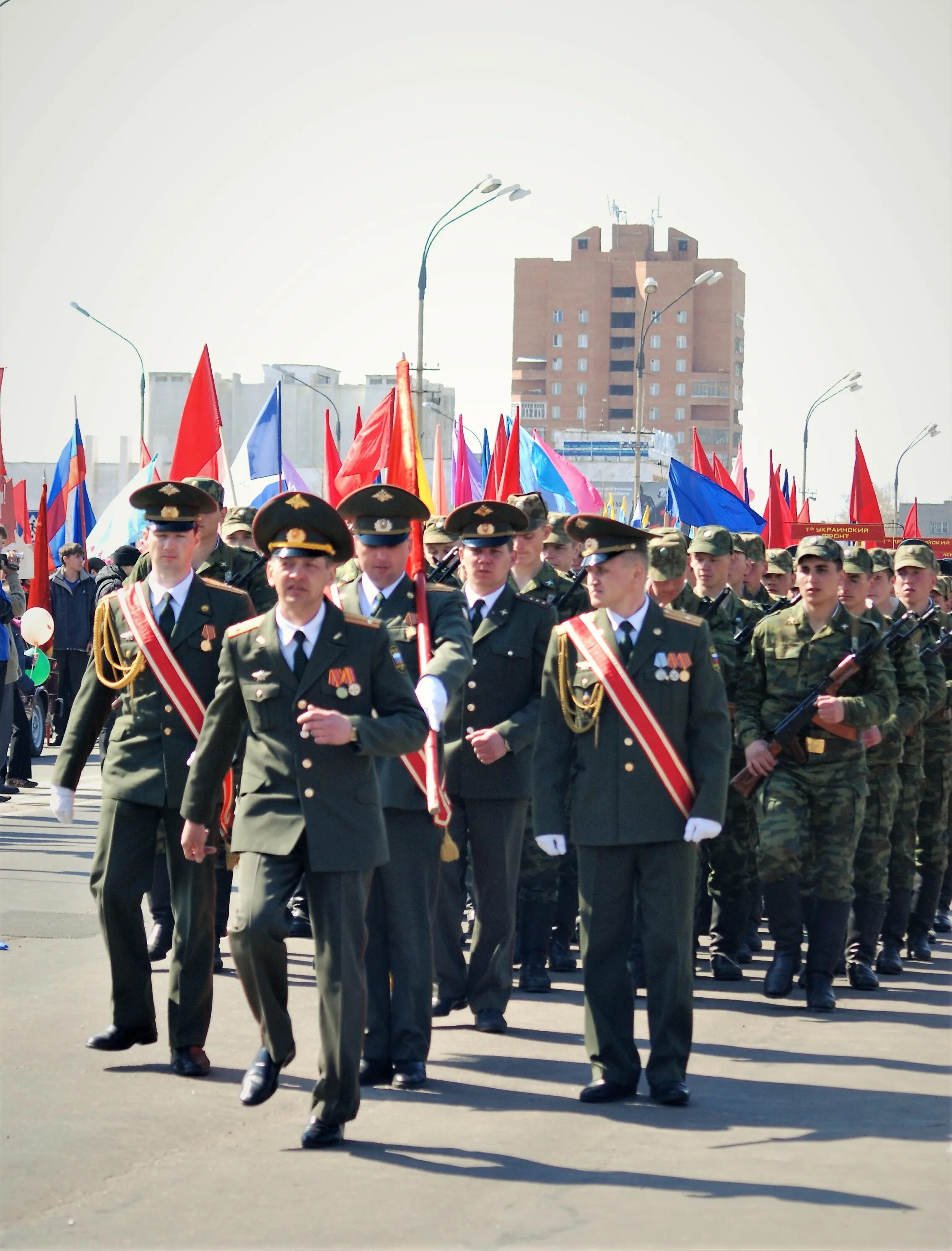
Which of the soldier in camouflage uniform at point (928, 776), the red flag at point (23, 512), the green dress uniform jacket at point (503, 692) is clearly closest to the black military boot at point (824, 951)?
the green dress uniform jacket at point (503, 692)

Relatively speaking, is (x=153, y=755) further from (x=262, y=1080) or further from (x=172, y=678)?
(x=262, y=1080)

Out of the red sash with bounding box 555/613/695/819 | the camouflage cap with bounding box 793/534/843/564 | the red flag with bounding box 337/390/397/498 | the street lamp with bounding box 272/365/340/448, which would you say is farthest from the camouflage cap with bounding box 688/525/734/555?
the street lamp with bounding box 272/365/340/448

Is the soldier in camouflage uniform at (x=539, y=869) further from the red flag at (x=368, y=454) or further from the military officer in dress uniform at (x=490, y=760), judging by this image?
the red flag at (x=368, y=454)

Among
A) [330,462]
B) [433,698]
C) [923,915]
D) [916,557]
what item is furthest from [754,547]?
[330,462]

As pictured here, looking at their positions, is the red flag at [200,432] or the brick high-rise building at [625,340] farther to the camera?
the brick high-rise building at [625,340]

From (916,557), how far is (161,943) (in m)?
4.93

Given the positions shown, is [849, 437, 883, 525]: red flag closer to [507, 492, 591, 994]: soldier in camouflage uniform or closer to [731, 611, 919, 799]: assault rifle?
[507, 492, 591, 994]: soldier in camouflage uniform

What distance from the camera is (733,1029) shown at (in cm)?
833

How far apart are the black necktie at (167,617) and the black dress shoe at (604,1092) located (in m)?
2.48

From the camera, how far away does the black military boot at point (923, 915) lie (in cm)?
1066

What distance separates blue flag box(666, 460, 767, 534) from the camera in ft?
56.5

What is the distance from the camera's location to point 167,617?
7.49 m

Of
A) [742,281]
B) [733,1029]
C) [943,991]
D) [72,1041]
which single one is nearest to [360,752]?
[72,1041]

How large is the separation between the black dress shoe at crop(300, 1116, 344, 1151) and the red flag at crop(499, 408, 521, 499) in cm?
960
